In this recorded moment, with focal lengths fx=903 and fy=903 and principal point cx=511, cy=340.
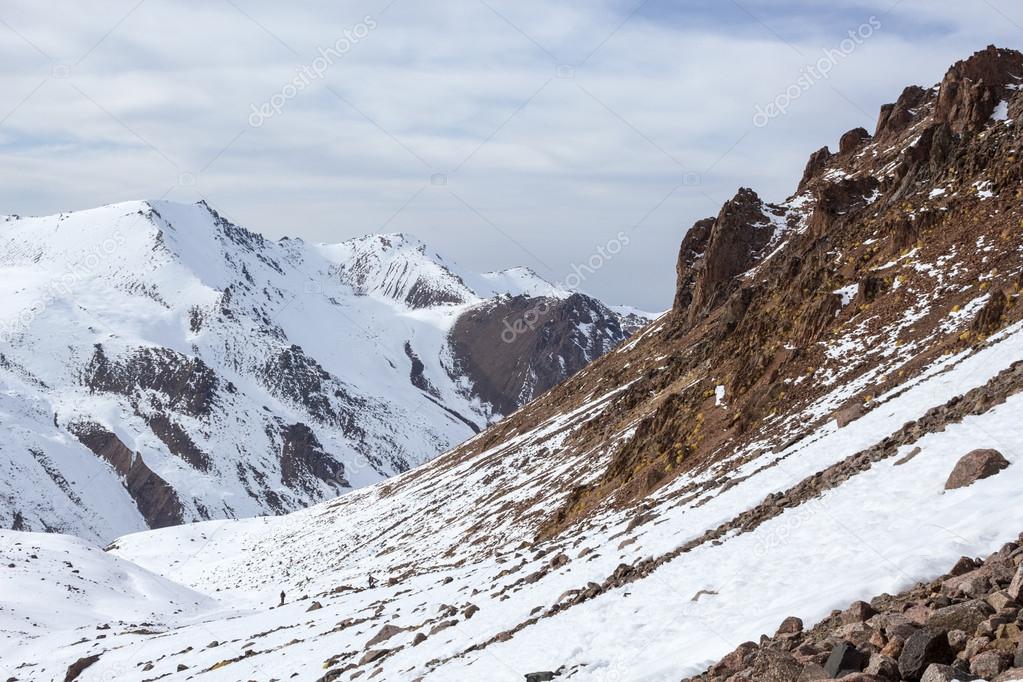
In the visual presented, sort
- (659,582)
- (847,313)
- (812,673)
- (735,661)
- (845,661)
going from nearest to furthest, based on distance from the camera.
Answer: (845,661)
(812,673)
(735,661)
(659,582)
(847,313)

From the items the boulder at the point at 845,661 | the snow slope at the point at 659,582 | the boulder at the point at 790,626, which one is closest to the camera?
the boulder at the point at 845,661

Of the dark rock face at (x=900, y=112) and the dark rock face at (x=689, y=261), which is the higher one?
the dark rock face at (x=900, y=112)

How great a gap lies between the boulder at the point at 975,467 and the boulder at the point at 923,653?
21.5 ft

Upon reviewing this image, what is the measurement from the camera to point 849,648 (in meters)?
9.95

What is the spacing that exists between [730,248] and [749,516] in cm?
5786

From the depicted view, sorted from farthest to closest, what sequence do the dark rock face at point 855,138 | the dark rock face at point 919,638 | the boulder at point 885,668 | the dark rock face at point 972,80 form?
1. the dark rock face at point 855,138
2. the dark rock face at point 972,80
3. the boulder at point 885,668
4. the dark rock face at point 919,638

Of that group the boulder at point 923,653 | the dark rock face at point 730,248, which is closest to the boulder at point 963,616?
the boulder at point 923,653

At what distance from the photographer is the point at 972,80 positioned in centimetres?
5844

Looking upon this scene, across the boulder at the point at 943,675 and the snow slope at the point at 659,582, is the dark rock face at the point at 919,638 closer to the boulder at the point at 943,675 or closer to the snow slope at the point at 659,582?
the boulder at the point at 943,675

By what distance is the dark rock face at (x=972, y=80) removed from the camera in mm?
54656

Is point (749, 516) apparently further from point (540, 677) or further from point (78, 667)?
point (78, 667)

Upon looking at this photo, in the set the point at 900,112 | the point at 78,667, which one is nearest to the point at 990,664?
the point at 78,667

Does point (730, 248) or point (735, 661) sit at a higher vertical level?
point (730, 248)

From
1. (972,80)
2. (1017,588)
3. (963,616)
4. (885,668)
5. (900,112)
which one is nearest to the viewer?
(885,668)
